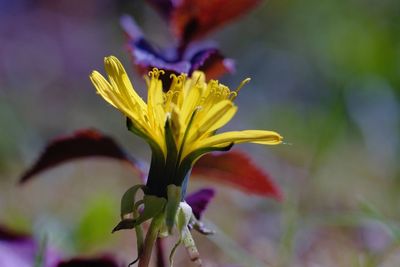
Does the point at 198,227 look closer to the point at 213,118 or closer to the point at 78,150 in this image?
the point at 213,118

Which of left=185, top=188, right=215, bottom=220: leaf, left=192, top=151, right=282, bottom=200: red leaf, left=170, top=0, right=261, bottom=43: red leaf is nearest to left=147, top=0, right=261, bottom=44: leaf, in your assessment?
left=170, top=0, right=261, bottom=43: red leaf

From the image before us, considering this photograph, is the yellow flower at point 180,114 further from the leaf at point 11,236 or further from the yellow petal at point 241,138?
the leaf at point 11,236

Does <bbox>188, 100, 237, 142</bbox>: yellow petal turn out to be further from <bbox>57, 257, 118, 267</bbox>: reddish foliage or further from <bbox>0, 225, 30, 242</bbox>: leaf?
<bbox>0, 225, 30, 242</bbox>: leaf

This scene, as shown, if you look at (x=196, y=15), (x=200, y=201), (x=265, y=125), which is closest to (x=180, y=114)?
(x=200, y=201)

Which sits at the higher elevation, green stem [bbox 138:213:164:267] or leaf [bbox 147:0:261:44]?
leaf [bbox 147:0:261:44]

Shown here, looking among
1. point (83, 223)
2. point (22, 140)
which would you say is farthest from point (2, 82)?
point (83, 223)

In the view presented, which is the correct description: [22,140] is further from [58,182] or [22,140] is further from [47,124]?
[47,124]
